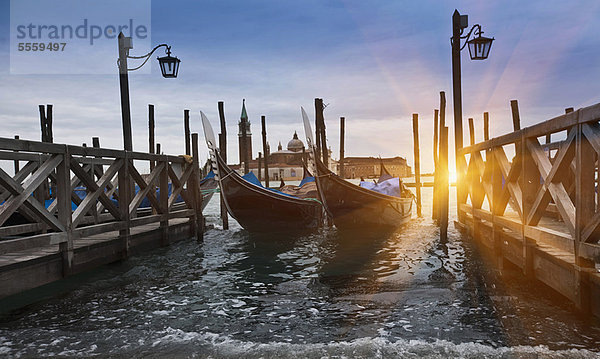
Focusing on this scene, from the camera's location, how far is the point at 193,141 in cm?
853

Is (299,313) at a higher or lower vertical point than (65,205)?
lower

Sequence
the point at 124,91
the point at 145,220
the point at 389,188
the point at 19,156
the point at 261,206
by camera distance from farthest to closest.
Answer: the point at 389,188
the point at 261,206
the point at 124,91
the point at 145,220
the point at 19,156

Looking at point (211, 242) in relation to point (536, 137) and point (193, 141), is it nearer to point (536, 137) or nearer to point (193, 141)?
point (193, 141)

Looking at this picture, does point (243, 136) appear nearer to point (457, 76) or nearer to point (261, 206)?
point (261, 206)

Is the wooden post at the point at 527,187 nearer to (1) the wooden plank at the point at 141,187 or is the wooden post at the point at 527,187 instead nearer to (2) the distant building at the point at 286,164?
(1) the wooden plank at the point at 141,187

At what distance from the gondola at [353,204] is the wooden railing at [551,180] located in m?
3.96

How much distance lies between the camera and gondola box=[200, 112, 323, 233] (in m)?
9.65

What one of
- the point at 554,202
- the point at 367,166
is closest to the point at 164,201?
the point at 554,202

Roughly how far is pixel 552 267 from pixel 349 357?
201 centimetres

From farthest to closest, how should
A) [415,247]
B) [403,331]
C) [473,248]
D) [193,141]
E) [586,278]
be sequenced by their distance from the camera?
[193,141] < [415,247] < [473,248] < [403,331] < [586,278]

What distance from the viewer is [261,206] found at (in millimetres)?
9922

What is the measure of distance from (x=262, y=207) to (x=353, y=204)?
205 cm

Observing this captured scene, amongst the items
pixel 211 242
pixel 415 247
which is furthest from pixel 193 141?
pixel 415 247

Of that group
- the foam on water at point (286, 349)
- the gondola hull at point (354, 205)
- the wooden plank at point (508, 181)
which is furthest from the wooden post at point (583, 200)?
the gondola hull at point (354, 205)
